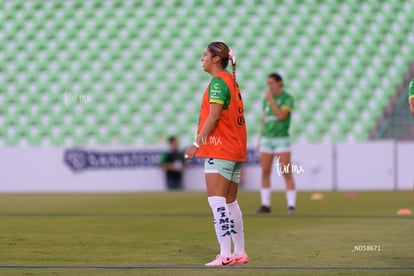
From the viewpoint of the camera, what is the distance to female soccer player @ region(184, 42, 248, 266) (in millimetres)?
5809

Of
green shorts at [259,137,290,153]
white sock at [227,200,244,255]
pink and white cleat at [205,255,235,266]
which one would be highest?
green shorts at [259,137,290,153]

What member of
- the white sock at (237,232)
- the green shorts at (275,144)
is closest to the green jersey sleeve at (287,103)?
the green shorts at (275,144)

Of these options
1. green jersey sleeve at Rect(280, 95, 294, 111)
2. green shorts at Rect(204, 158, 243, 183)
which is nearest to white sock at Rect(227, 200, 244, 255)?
green shorts at Rect(204, 158, 243, 183)

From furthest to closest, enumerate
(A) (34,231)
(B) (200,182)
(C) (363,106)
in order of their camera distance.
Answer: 1. (C) (363,106)
2. (B) (200,182)
3. (A) (34,231)

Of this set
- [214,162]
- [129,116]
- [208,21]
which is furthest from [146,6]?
[214,162]

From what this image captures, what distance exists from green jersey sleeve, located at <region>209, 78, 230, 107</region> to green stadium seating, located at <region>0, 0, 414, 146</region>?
14.9m

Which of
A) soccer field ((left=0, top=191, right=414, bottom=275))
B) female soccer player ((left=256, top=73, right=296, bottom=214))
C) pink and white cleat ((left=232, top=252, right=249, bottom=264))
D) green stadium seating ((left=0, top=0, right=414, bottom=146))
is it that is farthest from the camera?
green stadium seating ((left=0, top=0, right=414, bottom=146))

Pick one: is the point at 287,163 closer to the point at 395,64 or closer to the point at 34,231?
the point at 34,231

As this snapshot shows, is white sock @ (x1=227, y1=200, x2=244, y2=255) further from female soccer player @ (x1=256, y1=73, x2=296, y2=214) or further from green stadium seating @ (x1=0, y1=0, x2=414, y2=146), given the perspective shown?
green stadium seating @ (x1=0, y1=0, x2=414, y2=146)

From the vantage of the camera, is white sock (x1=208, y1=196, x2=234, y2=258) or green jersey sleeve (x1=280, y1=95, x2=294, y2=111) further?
green jersey sleeve (x1=280, y1=95, x2=294, y2=111)

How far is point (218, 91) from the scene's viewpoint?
579cm

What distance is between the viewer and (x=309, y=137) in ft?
69.5

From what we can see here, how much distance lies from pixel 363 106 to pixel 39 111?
8161 mm

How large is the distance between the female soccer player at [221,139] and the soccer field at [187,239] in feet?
1.03
